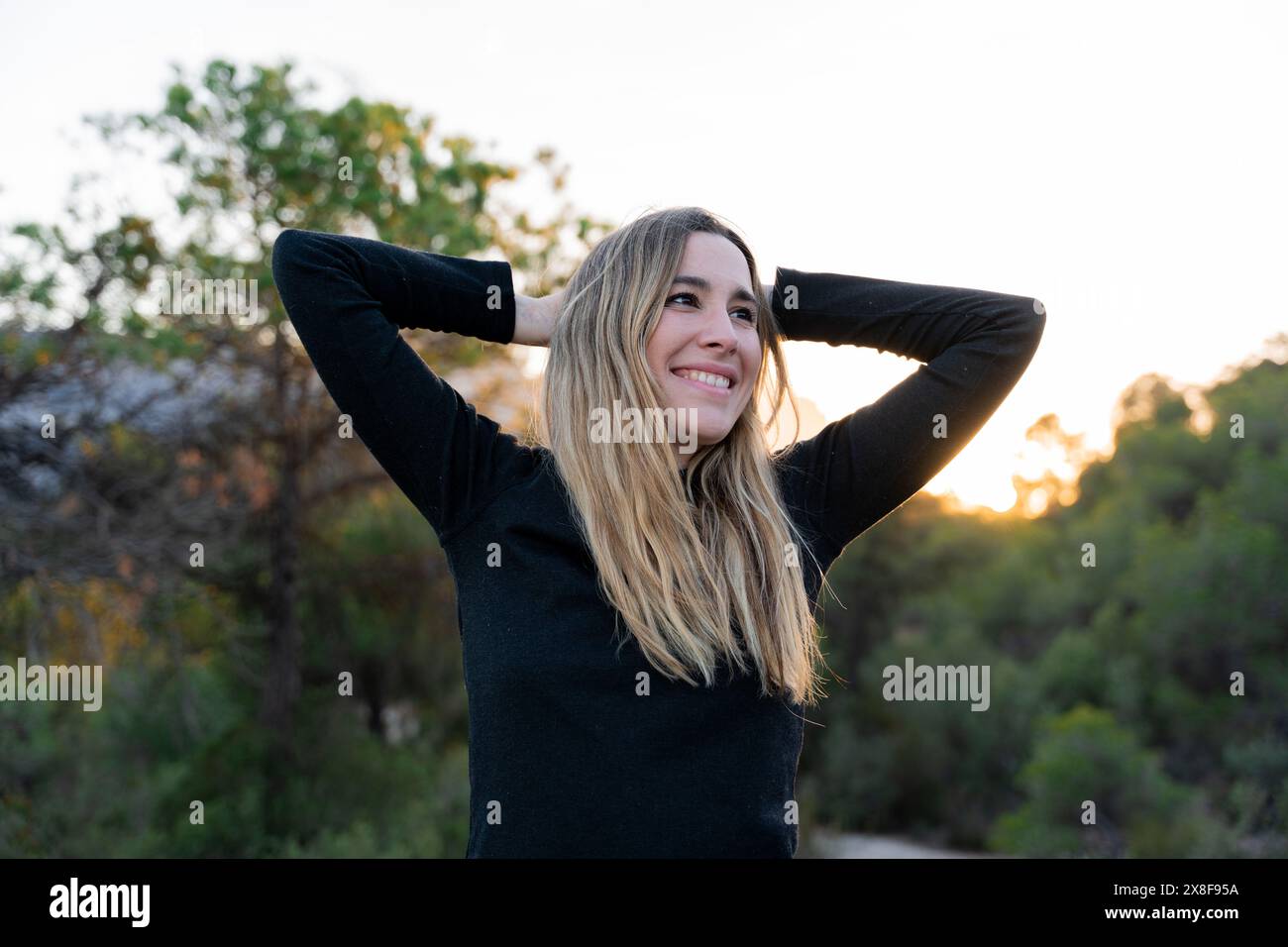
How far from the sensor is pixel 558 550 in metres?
1.70

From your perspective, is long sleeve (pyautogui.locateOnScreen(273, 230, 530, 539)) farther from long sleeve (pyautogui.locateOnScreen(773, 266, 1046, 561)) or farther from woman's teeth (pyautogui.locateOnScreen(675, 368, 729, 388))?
A: long sleeve (pyautogui.locateOnScreen(773, 266, 1046, 561))

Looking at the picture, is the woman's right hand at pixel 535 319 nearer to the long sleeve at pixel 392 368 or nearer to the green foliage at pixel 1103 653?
the long sleeve at pixel 392 368

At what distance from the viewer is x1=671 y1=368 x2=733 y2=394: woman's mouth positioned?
1.83m

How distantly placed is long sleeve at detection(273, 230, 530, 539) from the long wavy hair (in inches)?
5.5

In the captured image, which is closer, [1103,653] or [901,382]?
[901,382]

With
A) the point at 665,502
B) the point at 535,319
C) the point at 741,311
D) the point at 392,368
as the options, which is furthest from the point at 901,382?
the point at 392,368

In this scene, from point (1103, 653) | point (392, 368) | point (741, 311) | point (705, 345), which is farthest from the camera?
point (1103, 653)

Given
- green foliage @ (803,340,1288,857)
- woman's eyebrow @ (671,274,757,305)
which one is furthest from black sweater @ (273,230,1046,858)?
green foliage @ (803,340,1288,857)

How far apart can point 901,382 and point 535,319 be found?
2.19 feet

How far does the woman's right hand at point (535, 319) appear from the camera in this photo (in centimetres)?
193

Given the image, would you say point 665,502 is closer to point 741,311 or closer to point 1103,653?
point 741,311

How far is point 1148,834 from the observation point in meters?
8.94
